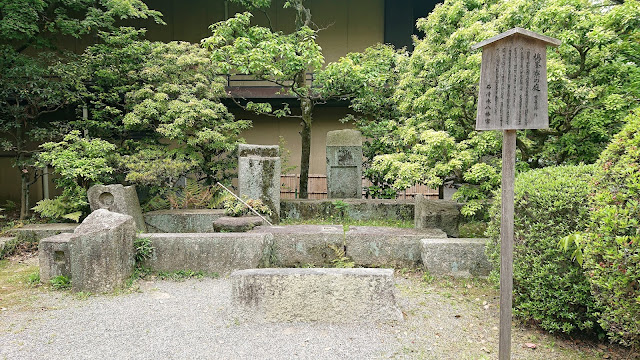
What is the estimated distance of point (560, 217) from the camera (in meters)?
3.51

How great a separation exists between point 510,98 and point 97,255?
4.88m

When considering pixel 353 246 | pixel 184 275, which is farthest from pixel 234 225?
pixel 353 246

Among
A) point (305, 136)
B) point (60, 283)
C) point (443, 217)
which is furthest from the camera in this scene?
point (305, 136)

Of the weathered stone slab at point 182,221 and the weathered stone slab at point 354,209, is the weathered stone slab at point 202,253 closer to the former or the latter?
the weathered stone slab at point 182,221

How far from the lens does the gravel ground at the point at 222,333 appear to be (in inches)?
131

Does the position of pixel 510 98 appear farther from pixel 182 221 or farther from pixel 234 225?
pixel 182 221

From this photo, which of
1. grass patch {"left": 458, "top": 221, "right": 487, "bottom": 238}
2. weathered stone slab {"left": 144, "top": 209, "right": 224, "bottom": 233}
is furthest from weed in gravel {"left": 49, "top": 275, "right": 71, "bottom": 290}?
grass patch {"left": 458, "top": 221, "right": 487, "bottom": 238}

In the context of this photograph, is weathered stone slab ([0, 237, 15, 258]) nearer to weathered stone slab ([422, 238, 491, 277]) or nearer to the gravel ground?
the gravel ground

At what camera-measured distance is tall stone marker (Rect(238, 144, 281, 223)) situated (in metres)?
7.38

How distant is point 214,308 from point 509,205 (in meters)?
3.33

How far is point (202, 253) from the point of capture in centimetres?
539

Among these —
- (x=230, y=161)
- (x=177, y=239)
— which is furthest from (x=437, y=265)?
(x=230, y=161)

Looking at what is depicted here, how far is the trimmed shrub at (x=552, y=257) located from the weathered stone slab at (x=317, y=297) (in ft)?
4.30

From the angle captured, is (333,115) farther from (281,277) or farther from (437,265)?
(281,277)
